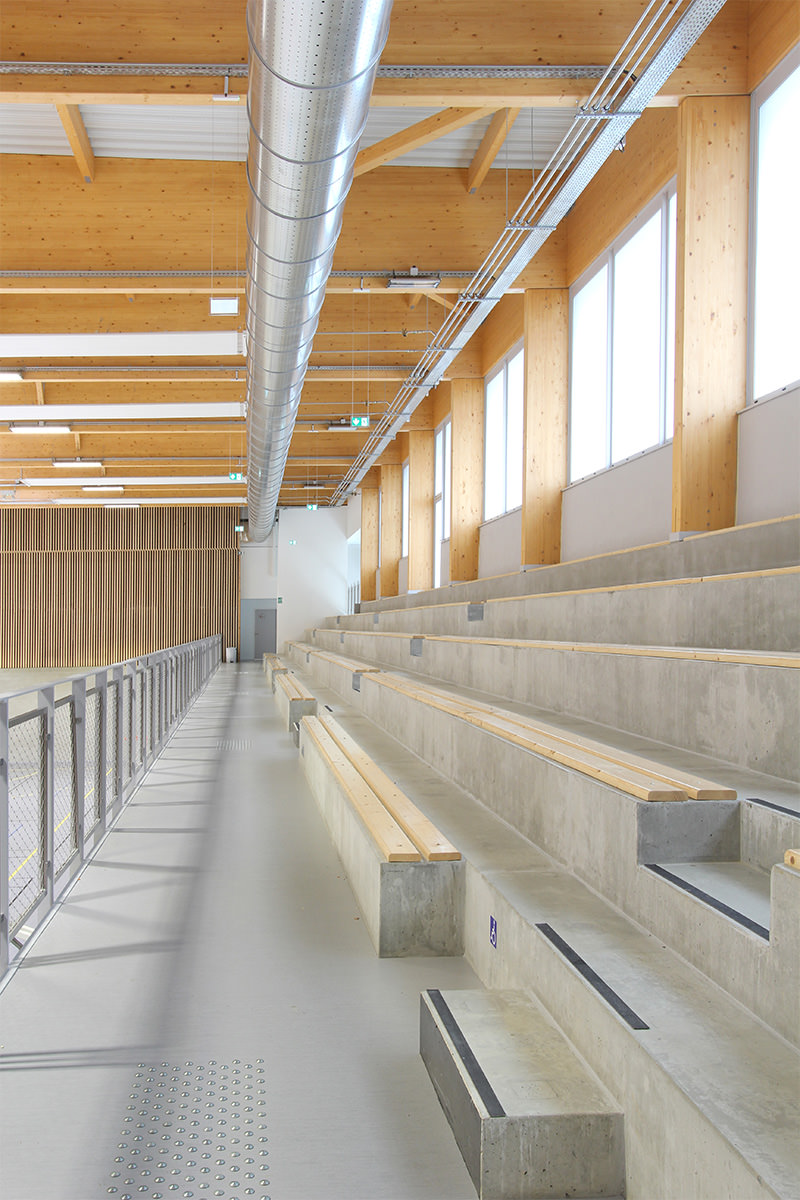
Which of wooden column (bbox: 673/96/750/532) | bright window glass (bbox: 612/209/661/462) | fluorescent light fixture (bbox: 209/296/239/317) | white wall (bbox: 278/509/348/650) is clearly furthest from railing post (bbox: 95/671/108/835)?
white wall (bbox: 278/509/348/650)

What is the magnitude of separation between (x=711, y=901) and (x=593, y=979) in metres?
0.30

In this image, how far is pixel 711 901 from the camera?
188cm

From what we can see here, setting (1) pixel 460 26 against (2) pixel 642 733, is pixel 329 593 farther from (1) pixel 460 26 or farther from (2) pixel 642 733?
(2) pixel 642 733

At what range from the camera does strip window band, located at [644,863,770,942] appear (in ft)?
5.61

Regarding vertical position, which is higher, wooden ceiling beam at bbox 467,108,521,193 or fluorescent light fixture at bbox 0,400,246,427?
wooden ceiling beam at bbox 467,108,521,193

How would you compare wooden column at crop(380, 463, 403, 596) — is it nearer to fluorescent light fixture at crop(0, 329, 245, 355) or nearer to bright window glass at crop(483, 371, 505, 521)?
bright window glass at crop(483, 371, 505, 521)

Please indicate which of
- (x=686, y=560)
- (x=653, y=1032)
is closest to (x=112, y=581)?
(x=686, y=560)

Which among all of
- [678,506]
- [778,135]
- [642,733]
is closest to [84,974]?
[642,733]

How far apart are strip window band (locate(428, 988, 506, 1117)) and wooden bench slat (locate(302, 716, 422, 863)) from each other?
720 millimetres

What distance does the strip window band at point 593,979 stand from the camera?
1.65m

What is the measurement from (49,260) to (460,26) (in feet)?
12.8

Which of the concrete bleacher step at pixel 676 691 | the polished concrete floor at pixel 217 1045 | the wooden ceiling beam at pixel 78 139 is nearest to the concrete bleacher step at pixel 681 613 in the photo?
the concrete bleacher step at pixel 676 691

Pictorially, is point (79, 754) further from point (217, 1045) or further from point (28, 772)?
point (217, 1045)

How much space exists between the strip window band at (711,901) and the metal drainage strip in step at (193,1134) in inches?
41.0
